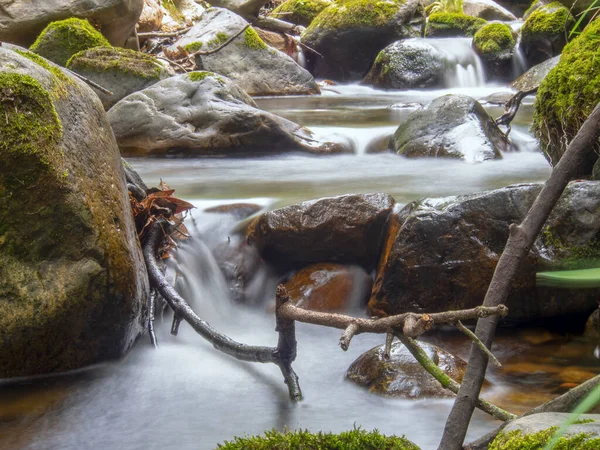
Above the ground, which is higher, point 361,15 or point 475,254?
point 361,15

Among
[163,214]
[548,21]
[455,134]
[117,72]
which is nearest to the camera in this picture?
[163,214]

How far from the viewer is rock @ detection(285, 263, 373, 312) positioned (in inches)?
168

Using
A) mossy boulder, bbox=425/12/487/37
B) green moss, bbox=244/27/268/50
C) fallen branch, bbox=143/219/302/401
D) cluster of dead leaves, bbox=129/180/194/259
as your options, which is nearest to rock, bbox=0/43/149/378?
fallen branch, bbox=143/219/302/401

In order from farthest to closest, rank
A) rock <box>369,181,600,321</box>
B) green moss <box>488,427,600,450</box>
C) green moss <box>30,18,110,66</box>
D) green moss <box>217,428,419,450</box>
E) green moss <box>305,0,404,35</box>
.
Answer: green moss <box>305,0,404,35</box>, green moss <box>30,18,110,66</box>, rock <box>369,181,600,321</box>, green moss <box>217,428,419,450</box>, green moss <box>488,427,600,450</box>

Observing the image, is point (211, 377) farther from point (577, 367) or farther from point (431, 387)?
point (577, 367)

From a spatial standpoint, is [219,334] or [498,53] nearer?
[219,334]

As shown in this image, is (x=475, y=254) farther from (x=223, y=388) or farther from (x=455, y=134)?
(x=455, y=134)

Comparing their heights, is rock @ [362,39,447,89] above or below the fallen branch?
above

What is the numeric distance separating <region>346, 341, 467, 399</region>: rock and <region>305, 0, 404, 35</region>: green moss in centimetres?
1444

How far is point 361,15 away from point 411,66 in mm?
2774

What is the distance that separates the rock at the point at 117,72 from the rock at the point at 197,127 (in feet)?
5.81

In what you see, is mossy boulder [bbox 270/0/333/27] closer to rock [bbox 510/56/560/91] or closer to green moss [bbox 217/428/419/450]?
rock [bbox 510/56/560/91]

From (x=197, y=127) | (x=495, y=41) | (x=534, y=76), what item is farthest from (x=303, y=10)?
(x=197, y=127)

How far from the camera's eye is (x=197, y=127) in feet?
25.1
